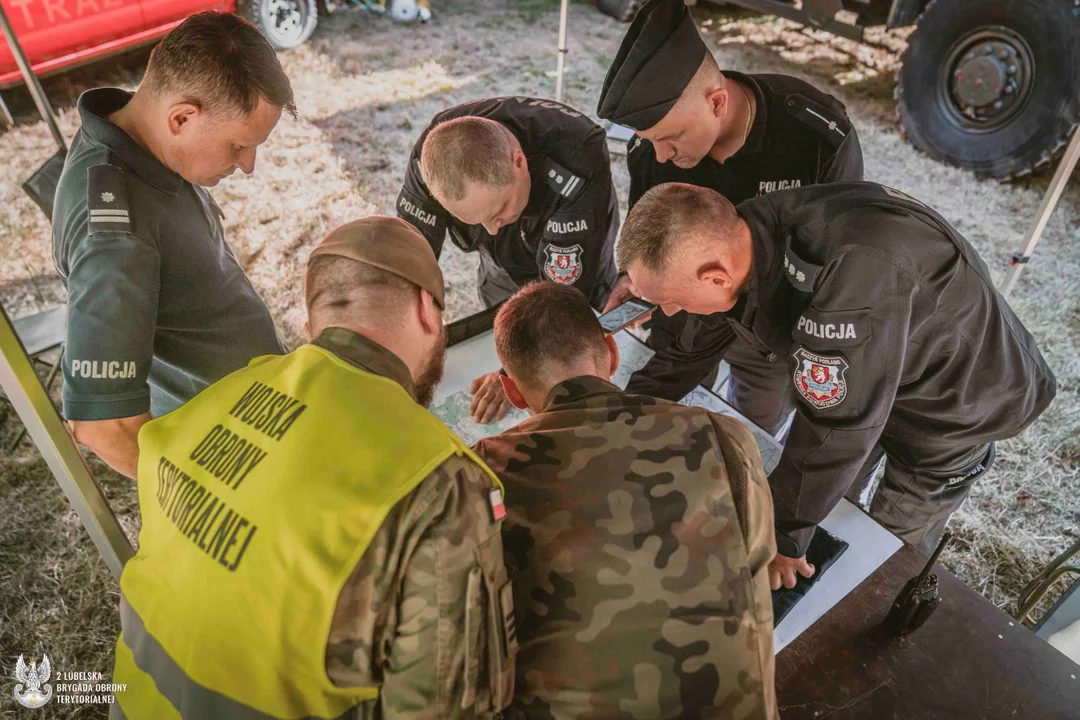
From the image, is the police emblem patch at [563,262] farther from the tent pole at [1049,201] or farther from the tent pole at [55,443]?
the tent pole at [1049,201]

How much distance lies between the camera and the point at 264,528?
932 mm

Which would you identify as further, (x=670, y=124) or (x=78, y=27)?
(x=78, y=27)

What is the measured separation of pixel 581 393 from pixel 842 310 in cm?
63

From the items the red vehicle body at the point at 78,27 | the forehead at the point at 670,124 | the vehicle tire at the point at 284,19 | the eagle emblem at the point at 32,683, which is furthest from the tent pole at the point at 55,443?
the vehicle tire at the point at 284,19

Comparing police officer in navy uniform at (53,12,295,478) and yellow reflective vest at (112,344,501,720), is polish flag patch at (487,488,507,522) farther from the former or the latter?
police officer in navy uniform at (53,12,295,478)

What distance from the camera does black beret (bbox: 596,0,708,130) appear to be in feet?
6.71

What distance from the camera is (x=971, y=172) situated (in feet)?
16.0

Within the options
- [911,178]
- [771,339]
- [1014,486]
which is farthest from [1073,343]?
[771,339]

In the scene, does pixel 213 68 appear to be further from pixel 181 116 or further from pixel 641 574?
pixel 641 574

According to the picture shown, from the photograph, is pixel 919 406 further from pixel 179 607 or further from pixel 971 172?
pixel 971 172

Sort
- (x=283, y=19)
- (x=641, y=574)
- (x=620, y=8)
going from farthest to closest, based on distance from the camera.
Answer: (x=620, y=8) < (x=283, y=19) < (x=641, y=574)

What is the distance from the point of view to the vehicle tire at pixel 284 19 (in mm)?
5754

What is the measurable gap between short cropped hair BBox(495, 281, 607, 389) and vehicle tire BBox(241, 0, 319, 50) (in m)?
5.46

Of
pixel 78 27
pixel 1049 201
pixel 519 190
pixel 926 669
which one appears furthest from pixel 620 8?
pixel 926 669
